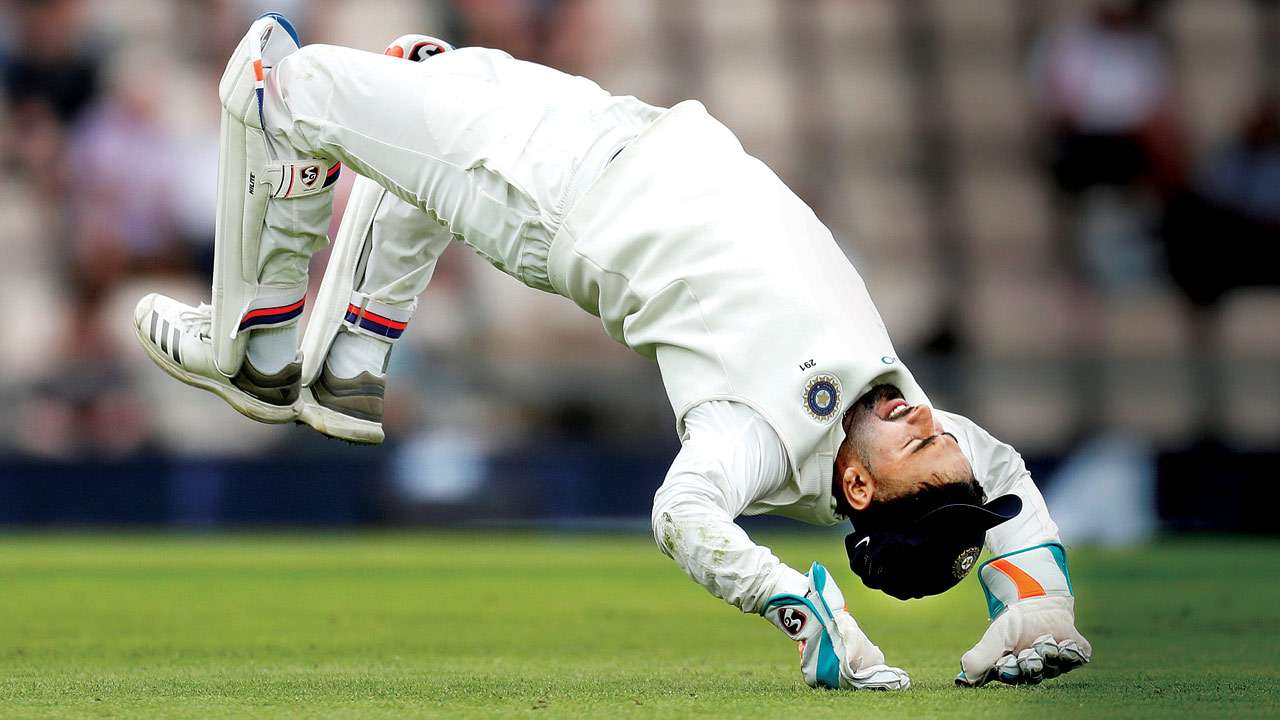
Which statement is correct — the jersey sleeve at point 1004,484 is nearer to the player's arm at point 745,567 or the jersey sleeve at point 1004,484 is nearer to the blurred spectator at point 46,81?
the player's arm at point 745,567

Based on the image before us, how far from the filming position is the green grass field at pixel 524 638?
162 inches

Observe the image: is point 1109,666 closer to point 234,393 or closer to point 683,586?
point 234,393

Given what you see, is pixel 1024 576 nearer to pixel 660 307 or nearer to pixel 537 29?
pixel 660 307

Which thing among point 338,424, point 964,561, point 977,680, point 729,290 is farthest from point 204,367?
point 977,680

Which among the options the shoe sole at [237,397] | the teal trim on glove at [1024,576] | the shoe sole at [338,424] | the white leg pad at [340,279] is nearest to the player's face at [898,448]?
the teal trim on glove at [1024,576]

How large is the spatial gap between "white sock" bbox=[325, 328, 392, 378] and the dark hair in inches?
65.6

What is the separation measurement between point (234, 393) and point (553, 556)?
5.27 m

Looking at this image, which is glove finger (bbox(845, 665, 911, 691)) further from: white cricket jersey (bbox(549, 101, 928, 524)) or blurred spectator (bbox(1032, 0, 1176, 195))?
blurred spectator (bbox(1032, 0, 1176, 195))

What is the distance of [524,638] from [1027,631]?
2.06 m

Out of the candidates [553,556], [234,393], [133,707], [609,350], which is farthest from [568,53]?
[133,707]

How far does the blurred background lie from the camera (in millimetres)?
11781

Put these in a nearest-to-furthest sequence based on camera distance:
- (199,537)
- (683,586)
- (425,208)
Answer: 1. (425,208)
2. (683,586)
3. (199,537)

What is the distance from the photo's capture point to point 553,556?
10.5 m

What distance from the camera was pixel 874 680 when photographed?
4.27m
